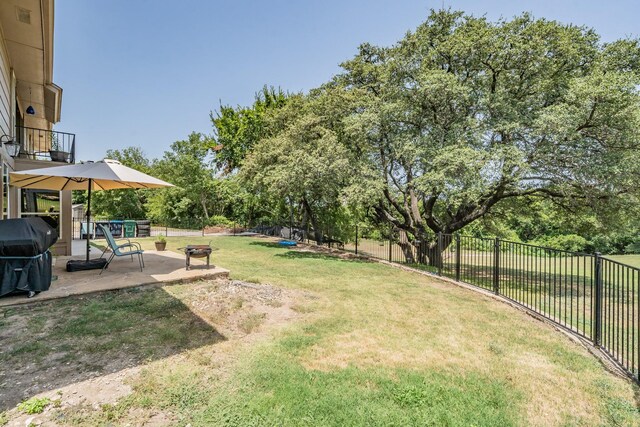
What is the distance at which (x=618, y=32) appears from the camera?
10156 millimetres

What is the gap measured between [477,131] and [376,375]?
31.4ft

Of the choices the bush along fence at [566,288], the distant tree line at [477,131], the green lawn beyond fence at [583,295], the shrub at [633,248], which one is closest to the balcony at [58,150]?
the distant tree line at [477,131]

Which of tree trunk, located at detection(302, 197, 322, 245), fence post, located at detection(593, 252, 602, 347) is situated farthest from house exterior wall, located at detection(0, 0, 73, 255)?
tree trunk, located at detection(302, 197, 322, 245)

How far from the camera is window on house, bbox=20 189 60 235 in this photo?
28.4 feet

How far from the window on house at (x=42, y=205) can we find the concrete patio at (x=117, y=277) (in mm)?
1840

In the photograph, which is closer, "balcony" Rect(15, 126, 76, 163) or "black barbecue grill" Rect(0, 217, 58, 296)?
"black barbecue grill" Rect(0, 217, 58, 296)

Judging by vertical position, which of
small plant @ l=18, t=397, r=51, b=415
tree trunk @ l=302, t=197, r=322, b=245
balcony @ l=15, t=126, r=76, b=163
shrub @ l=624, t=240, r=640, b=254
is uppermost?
balcony @ l=15, t=126, r=76, b=163

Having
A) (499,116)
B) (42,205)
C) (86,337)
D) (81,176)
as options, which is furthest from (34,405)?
(499,116)

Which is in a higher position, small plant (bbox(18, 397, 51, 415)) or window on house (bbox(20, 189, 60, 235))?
window on house (bbox(20, 189, 60, 235))

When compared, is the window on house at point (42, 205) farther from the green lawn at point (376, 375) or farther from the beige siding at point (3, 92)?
the green lawn at point (376, 375)

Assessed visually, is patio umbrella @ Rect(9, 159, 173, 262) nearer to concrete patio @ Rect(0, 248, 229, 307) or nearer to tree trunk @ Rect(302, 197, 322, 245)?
concrete patio @ Rect(0, 248, 229, 307)

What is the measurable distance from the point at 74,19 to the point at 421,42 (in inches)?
467

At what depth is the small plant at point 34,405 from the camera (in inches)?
96.0

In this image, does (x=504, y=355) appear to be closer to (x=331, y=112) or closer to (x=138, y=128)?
(x=331, y=112)
